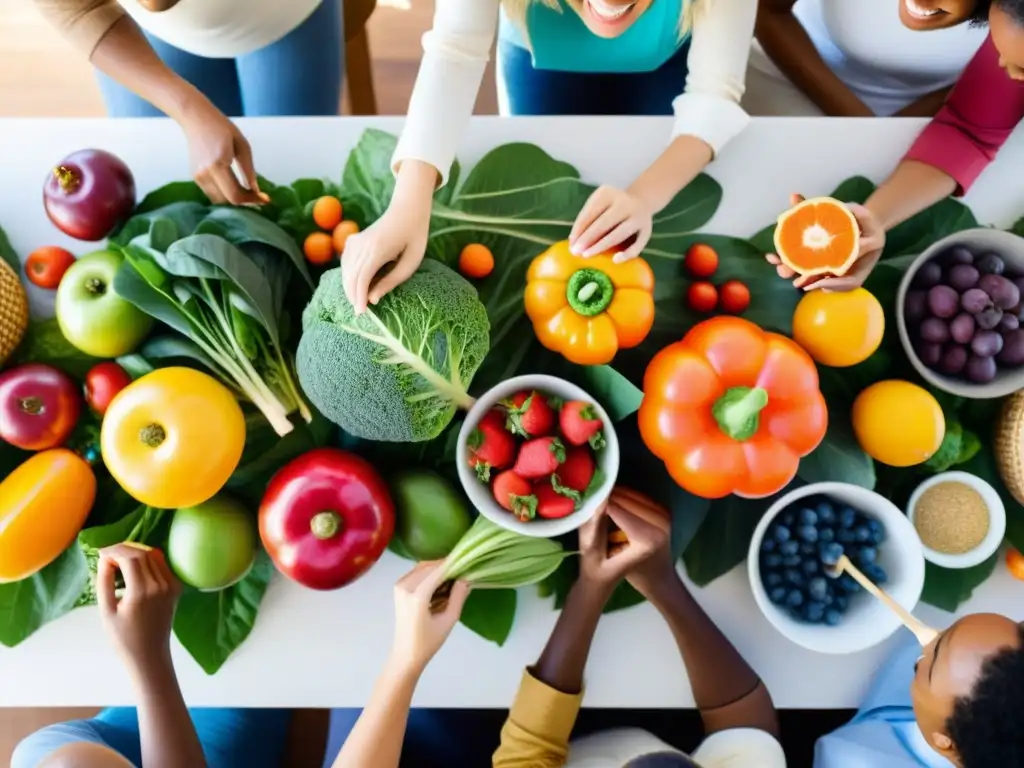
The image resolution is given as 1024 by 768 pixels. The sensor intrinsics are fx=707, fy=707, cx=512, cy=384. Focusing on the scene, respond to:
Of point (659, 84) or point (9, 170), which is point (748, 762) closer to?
point (659, 84)

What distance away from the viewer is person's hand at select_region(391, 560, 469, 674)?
65 centimetres

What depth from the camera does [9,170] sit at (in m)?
0.77

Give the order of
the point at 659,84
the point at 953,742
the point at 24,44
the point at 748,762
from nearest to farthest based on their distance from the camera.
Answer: the point at 953,742 → the point at 748,762 → the point at 659,84 → the point at 24,44

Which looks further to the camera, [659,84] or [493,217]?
[659,84]

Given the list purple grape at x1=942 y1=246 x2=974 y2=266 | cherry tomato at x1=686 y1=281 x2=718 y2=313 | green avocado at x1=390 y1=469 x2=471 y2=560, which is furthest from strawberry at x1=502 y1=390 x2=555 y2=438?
purple grape at x1=942 y1=246 x2=974 y2=266

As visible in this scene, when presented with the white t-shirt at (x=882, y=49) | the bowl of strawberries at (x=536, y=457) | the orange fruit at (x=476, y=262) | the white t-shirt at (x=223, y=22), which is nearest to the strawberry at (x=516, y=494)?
the bowl of strawberries at (x=536, y=457)

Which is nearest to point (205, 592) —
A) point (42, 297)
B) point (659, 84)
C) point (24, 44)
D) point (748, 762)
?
point (42, 297)

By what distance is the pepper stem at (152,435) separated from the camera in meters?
0.60

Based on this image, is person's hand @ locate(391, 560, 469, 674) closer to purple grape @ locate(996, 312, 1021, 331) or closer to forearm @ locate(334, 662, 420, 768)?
forearm @ locate(334, 662, 420, 768)

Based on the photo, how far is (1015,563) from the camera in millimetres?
708

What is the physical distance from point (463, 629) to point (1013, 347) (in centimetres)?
59

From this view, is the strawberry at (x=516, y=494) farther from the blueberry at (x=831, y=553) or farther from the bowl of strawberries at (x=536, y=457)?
the blueberry at (x=831, y=553)

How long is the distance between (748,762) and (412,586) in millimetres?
373

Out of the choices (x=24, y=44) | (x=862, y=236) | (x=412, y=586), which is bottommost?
(x=412, y=586)
